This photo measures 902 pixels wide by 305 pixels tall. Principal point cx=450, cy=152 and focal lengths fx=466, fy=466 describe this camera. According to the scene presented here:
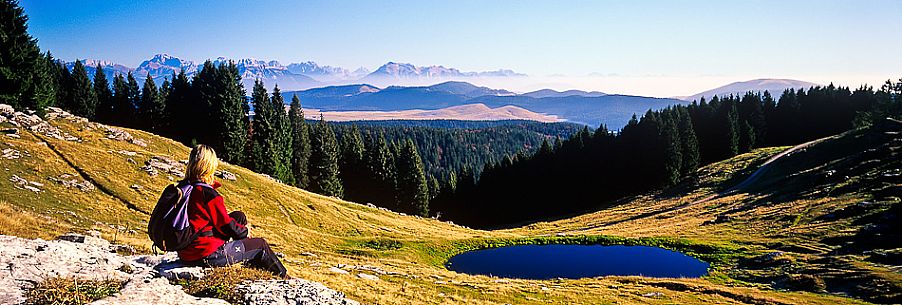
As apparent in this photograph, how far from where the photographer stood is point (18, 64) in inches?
2076

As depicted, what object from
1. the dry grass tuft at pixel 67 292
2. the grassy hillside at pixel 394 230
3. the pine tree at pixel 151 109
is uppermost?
the pine tree at pixel 151 109

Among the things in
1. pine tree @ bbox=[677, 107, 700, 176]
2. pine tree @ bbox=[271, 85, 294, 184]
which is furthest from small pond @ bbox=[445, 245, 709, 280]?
pine tree @ bbox=[677, 107, 700, 176]

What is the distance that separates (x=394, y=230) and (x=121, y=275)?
4842 cm

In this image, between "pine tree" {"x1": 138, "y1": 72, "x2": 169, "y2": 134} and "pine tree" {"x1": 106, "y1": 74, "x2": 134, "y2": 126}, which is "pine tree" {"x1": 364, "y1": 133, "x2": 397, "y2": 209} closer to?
"pine tree" {"x1": 138, "y1": 72, "x2": 169, "y2": 134}

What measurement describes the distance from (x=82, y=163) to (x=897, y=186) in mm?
85010

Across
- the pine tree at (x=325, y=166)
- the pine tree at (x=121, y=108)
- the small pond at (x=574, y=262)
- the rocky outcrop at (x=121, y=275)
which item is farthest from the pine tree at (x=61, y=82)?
the rocky outcrop at (x=121, y=275)

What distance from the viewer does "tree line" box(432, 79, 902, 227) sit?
113875 millimetres

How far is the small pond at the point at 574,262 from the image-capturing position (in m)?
45.4

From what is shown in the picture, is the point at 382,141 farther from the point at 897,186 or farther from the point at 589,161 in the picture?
the point at 897,186

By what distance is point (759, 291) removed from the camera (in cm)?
3538

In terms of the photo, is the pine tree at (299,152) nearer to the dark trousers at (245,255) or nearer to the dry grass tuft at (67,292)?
the dark trousers at (245,255)

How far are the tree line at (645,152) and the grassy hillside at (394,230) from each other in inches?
1451

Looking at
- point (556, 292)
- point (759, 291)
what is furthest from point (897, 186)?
point (556, 292)

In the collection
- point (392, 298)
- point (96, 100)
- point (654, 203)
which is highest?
point (96, 100)
